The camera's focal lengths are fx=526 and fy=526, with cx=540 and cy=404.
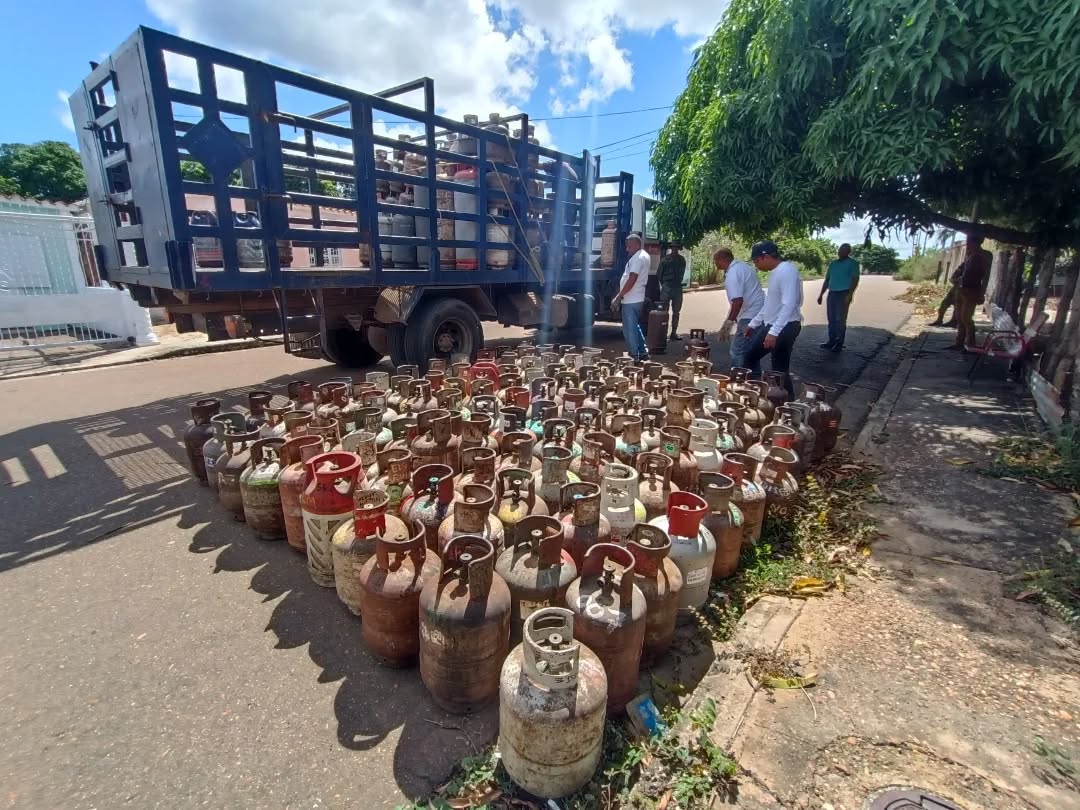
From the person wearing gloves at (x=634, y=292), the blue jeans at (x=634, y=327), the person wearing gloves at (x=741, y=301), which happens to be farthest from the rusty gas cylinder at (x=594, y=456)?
the blue jeans at (x=634, y=327)

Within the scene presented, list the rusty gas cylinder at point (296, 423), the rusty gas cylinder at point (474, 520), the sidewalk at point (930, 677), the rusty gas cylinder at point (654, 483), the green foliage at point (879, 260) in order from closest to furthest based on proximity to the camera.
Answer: the sidewalk at point (930, 677) → the rusty gas cylinder at point (474, 520) → the rusty gas cylinder at point (654, 483) → the rusty gas cylinder at point (296, 423) → the green foliage at point (879, 260)

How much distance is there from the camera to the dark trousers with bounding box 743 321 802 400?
17.0ft

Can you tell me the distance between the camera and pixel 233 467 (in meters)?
3.15

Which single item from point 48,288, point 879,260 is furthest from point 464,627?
point 879,260

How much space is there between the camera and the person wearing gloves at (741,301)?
555 centimetres

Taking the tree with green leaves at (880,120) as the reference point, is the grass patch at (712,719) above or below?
below

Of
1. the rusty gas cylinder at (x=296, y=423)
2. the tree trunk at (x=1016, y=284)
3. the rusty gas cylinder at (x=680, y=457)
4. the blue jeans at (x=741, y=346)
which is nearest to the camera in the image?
the rusty gas cylinder at (x=680, y=457)

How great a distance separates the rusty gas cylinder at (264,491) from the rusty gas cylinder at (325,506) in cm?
42

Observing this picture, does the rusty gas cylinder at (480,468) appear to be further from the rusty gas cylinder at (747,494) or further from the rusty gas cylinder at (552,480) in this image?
the rusty gas cylinder at (747,494)

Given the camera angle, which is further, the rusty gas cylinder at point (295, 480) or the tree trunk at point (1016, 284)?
the tree trunk at point (1016, 284)

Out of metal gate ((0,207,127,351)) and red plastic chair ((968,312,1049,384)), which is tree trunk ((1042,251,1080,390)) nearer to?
red plastic chair ((968,312,1049,384))

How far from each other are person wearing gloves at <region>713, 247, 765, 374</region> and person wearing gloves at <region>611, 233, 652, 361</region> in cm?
122

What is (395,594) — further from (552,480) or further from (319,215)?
(319,215)

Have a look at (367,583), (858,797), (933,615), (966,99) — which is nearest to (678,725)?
(858,797)
